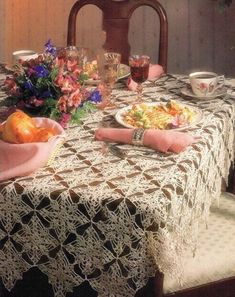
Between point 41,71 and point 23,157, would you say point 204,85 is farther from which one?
point 23,157

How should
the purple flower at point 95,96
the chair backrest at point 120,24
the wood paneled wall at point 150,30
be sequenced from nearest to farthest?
the purple flower at point 95,96 → the chair backrest at point 120,24 → the wood paneled wall at point 150,30

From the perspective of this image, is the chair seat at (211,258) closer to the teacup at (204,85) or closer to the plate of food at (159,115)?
the plate of food at (159,115)

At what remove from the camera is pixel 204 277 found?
142 centimetres

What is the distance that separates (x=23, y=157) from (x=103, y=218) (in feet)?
0.83

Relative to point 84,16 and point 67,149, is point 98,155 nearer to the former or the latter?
point 67,149

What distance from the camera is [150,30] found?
319cm

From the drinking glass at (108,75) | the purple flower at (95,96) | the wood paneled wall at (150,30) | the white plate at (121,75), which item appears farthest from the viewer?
the wood paneled wall at (150,30)

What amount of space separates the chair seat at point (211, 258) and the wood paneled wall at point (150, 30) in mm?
1602

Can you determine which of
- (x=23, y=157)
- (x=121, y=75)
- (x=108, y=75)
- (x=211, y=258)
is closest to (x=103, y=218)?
(x=23, y=157)

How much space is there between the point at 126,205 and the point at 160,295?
0.85 ft

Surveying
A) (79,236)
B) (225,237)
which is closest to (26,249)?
(79,236)

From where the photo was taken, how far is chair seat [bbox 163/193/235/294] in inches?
55.2

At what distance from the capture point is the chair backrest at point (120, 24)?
2303mm

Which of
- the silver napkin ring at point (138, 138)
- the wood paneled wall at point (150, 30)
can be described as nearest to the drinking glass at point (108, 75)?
the silver napkin ring at point (138, 138)
